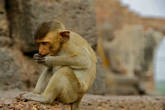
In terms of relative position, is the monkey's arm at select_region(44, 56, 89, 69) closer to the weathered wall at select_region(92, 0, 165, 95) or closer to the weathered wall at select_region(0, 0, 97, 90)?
the weathered wall at select_region(0, 0, 97, 90)

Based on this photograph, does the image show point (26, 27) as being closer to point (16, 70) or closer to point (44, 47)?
point (16, 70)

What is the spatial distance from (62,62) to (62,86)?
0.23m

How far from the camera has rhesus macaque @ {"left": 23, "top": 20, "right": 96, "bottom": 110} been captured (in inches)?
119

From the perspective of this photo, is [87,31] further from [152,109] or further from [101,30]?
[101,30]

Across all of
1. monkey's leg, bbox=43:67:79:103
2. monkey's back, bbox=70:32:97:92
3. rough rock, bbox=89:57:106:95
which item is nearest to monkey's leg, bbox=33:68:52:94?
monkey's leg, bbox=43:67:79:103

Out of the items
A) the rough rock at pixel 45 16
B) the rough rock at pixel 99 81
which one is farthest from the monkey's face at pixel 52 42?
the rough rock at pixel 99 81

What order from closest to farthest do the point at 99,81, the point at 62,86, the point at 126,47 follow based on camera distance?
the point at 62,86 → the point at 99,81 → the point at 126,47

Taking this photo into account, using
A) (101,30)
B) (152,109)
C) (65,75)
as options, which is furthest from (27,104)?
(101,30)

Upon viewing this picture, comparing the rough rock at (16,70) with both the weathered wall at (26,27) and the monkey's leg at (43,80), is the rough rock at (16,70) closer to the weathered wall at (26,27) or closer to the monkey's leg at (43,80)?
the weathered wall at (26,27)

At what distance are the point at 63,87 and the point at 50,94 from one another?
5.6 inches

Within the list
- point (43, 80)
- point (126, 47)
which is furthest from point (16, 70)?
point (126, 47)

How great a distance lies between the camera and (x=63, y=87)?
9.96 feet

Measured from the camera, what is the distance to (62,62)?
10.0ft

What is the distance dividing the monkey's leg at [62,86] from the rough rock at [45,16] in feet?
7.80
